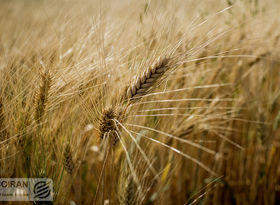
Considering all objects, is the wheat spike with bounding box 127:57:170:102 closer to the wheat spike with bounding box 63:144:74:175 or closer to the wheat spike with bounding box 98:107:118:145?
the wheat spike with bounding box 98:107:118:145

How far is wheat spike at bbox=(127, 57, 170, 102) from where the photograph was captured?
68cm

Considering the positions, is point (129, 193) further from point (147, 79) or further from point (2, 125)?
point (2, 125)

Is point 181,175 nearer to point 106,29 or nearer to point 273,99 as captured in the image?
point 273,99

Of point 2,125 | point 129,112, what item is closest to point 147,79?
point 129,112

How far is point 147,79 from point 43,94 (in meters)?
0.35

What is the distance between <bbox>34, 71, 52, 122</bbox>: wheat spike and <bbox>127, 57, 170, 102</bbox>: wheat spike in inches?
11.1

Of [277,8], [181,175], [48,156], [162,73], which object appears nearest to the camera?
[162,73]

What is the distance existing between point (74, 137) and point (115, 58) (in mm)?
301

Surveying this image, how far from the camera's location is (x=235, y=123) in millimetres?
1398

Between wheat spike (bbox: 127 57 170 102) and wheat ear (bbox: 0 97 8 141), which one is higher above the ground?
wheat spike (bbox: 127 57 170 102)

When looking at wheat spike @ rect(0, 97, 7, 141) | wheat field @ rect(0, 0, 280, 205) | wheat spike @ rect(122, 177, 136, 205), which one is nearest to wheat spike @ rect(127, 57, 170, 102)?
wheat field @ rect(0, 0, 280, 205)

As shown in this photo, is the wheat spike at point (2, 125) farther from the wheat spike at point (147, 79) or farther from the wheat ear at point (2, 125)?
the wheat spike at point (147, 79)

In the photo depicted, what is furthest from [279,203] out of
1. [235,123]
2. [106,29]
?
[106,29]

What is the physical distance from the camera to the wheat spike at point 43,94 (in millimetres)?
784
